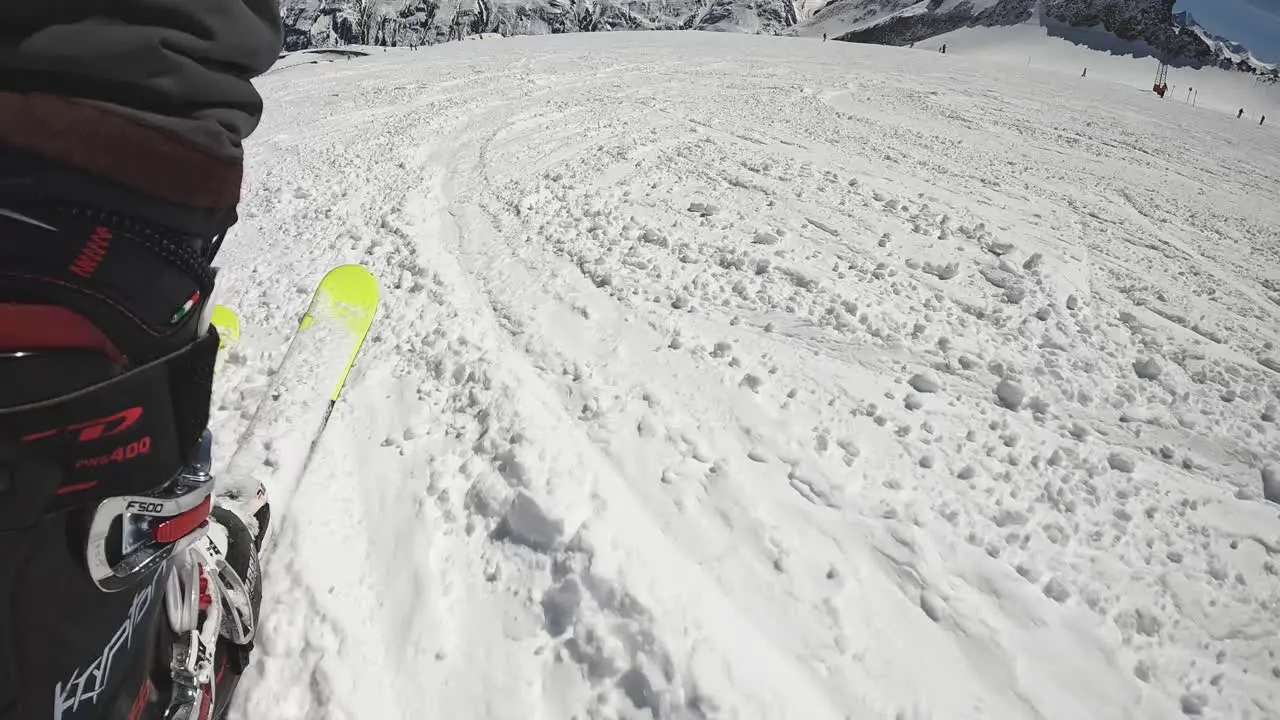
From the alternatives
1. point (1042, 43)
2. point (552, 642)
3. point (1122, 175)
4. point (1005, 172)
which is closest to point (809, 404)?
point (552, 642)

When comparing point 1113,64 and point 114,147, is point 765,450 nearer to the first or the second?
point 114,147

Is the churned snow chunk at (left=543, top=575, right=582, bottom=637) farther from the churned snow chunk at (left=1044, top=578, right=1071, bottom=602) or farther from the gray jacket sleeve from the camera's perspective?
the churned snow chunk at (left=1044, top=578, right=1071, bottom=602)

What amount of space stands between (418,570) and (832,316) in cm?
262

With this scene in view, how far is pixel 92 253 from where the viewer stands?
1033 millimetres

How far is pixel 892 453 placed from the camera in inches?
107

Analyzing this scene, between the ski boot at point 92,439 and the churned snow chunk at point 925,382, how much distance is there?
2904 millimetres

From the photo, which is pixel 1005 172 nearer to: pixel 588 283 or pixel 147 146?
pixel 588 283

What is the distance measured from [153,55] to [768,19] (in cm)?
11894

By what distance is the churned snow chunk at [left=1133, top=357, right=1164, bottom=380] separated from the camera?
3391mm

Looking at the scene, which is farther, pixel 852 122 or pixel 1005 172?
pixel 852 122

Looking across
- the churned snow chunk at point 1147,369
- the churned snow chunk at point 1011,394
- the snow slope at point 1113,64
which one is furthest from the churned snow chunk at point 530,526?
the snow slope at point 1113,64

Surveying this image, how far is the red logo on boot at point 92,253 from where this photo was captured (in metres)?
1.01

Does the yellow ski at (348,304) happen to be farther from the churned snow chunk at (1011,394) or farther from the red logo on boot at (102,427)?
the churned snow chunk at (1011,394)

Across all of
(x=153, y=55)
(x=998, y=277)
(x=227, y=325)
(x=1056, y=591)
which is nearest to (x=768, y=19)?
(x=998, y=277)
